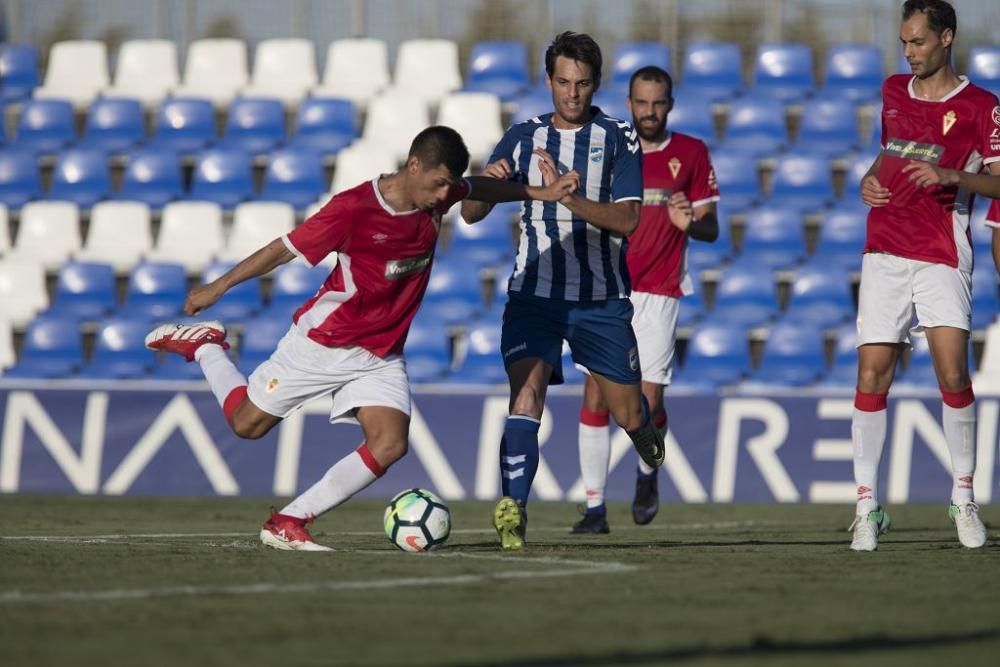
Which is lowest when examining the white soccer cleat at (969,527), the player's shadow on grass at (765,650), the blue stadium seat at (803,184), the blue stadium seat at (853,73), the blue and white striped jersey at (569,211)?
the white soccer cleat at (969,527)

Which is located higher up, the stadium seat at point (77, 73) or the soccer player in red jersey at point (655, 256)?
the stadium seat at point (77, 73)

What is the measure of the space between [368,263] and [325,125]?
34.7 ft

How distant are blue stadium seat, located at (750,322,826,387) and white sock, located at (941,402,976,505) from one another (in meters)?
6.58

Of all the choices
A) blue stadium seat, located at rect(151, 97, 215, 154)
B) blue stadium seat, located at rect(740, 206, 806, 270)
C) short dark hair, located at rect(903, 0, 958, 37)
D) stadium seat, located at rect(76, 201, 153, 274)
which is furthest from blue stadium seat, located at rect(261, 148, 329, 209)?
short dark hair, located at rect(903, 0, 958, 37)

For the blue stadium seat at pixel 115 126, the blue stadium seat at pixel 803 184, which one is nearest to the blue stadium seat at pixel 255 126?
the blue stadium seat at pixel 115 126

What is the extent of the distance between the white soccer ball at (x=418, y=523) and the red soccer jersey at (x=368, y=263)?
741mm

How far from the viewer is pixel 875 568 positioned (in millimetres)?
6699

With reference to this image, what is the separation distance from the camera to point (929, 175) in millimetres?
7488

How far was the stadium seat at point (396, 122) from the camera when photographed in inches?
686

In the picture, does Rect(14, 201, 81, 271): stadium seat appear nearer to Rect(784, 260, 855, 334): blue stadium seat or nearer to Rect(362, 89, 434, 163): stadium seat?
Rect(362, 89, 434, 163): stadium seat

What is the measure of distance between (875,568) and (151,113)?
13.9m

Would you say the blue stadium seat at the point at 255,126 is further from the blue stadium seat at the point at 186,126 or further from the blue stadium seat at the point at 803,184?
the blue stadium seat at the point at 803,184

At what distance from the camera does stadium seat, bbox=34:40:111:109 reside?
19109 millimetres

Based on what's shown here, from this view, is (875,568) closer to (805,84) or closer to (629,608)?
(629,608)
